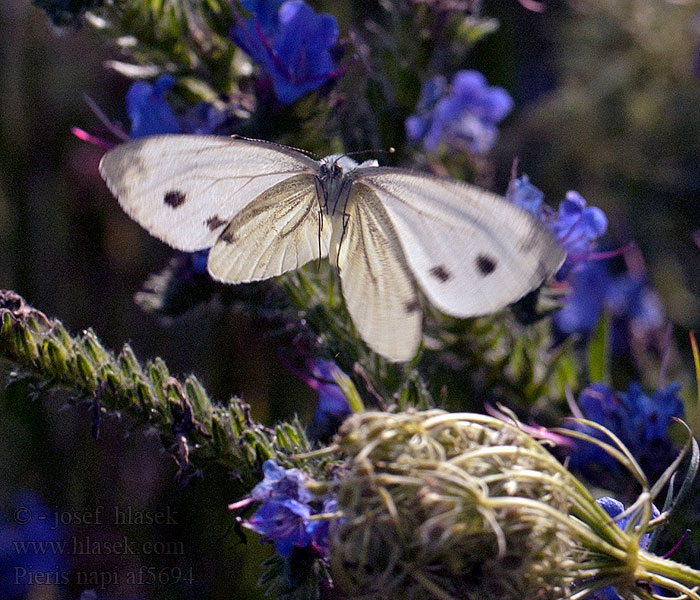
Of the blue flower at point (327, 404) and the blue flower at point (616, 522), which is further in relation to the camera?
the blue flower at point (327, 404)

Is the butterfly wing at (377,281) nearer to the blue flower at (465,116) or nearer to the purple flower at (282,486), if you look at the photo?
the purple flower at (282,486)

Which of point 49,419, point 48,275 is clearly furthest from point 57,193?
point 49,419

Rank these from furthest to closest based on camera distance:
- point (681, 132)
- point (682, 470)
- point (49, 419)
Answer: point (681, 132), point (49, 419), point (682, 470)

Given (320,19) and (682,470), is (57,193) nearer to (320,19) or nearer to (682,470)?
(320,19)

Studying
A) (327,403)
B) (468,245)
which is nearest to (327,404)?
(327,403)

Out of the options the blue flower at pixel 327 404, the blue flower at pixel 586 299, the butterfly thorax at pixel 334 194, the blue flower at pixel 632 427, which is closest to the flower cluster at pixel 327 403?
the blue flower at pixel 327 404
